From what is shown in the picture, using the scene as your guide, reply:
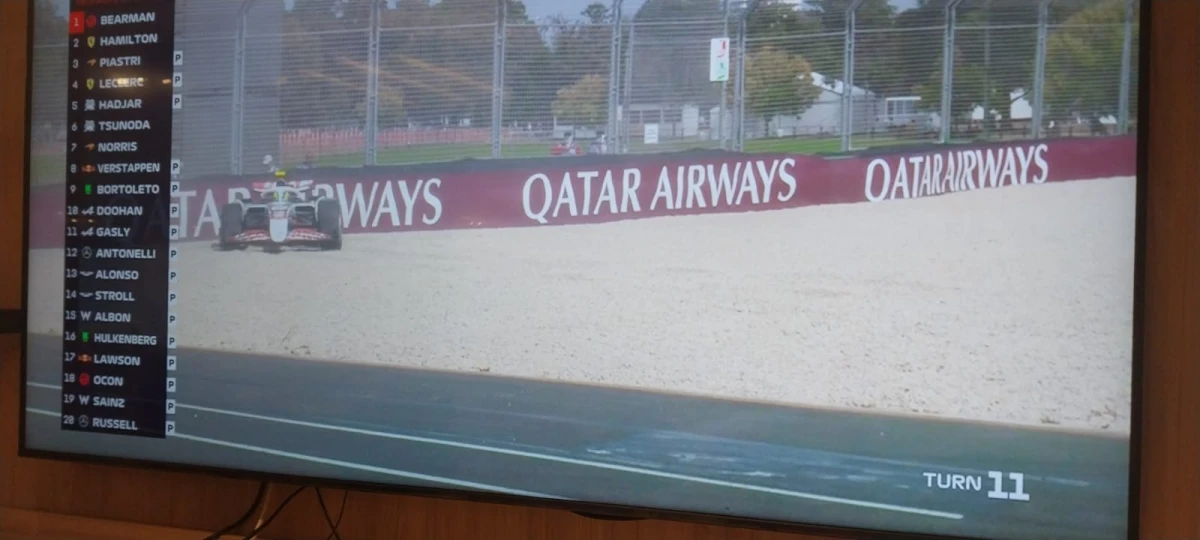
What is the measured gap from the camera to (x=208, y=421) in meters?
2.19

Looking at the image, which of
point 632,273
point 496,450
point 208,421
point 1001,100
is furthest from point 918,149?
point 208,421

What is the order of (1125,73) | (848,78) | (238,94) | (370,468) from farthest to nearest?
(238,94) → (370,468) → (848,78) → (1125,73)

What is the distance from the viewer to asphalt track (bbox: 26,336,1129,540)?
1.70 meters

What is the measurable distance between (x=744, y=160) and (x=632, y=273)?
318 millimetres

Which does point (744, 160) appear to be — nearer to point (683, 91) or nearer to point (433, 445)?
point (683, 91)

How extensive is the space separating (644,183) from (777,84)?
12.9 inches

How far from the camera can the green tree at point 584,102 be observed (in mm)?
1941

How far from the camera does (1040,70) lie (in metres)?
1.71

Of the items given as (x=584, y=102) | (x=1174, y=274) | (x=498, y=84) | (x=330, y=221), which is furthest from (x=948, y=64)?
(x=330, y=221)

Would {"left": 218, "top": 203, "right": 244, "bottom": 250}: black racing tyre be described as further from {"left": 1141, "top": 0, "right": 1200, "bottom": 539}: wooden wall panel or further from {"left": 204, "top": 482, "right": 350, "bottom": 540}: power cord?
{"left": 1141, "top": 0, "right": 1200, "bottom": 539}: wooden wall panel

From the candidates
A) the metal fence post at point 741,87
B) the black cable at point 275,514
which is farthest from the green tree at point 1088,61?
the black cable at point 275,514

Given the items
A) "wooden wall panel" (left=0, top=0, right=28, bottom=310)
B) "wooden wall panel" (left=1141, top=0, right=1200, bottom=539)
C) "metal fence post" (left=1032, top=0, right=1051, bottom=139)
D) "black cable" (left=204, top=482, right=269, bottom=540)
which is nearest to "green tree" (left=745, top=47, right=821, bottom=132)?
"metal fence post" (left=1032, top=0, right=1051, bottom=139)

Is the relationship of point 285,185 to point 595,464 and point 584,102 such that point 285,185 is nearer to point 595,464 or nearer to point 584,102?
point 584,102

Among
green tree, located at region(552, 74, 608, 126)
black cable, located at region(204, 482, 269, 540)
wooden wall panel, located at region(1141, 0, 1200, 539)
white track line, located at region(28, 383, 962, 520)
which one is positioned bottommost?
black cable, located at region(204, 482, 269, 540)
